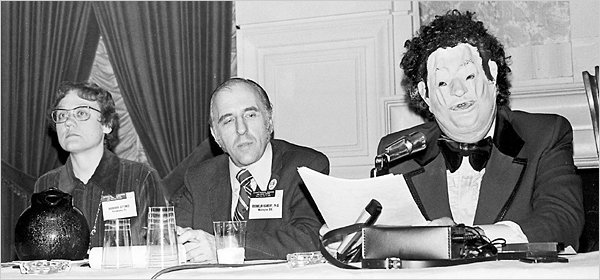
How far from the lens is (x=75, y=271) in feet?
7.44

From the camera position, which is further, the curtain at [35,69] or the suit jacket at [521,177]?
the curtain at [35,69]

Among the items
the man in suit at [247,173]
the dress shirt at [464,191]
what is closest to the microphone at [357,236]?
the dress shirt at [464,191]

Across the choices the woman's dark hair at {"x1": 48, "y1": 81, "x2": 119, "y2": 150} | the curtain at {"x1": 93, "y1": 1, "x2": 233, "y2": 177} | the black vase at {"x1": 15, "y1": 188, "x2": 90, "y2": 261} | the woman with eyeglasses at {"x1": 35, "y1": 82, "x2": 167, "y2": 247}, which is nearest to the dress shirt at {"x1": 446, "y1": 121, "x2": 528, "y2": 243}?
the black vase at {"x1": 15, "y1": 188, "x2": 90, "y2": 261}

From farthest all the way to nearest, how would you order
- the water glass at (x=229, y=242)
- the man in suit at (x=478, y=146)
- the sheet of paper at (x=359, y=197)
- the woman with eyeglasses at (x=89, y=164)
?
the woman with eyeglasses at (x=89, y=164), the man in suit at (x=478, y=146), the water glass at (x=229, y=242), the sheet of paper at (x=359, y=197)

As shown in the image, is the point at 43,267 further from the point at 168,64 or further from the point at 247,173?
the point at 168,64

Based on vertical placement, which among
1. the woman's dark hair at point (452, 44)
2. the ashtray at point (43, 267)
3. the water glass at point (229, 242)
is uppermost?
the woman's dark hair at point (452, 44)

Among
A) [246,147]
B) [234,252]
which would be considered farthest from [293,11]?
[234,252]

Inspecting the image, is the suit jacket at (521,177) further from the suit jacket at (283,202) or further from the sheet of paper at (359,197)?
the sheet of paper at (359,197)

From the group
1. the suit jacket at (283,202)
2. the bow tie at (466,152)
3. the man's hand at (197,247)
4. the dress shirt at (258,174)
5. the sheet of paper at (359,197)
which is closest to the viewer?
the sheet of paper at (359,197)

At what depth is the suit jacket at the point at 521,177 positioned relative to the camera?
2.63m

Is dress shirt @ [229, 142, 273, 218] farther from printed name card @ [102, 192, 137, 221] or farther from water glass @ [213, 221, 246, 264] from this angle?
water glass @ [213, 221, 246, 264]

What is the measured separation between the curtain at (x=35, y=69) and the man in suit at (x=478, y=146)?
2.88 meters

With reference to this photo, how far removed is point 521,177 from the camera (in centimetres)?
278

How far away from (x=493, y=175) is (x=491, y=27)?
1634 millimetres
